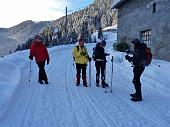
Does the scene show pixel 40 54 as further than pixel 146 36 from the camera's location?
No

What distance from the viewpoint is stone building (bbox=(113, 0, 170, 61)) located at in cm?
1971

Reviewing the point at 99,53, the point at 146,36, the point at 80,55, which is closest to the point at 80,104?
the point at 99,53

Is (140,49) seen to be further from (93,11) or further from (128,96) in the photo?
(93,11)

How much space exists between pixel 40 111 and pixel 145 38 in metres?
15.1

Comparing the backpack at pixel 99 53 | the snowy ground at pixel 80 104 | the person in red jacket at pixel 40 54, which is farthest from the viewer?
the person in red jacket at pixel 40 54

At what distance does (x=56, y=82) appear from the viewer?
43.4ft

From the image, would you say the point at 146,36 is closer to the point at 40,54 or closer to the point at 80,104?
the point at 40,54

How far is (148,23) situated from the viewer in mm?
21906

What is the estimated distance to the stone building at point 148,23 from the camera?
19.7 m

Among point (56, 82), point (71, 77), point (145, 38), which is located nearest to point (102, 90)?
point (56, 82)

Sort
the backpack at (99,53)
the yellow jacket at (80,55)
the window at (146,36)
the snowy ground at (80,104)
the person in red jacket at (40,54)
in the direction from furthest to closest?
the window at (146,36) < the person in red jacket at (40,54) < the yellow jacket at (80,55) < the backpack at (99,53) < the snowy ground at (80,104)

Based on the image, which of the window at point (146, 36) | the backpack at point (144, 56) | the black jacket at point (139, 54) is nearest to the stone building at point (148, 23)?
the window at point (146, 36)

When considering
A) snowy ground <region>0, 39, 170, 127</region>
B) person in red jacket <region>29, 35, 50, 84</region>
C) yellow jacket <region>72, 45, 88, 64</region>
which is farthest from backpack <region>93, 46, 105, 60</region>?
person in red jacket <region>29, 35, 50, 84</region>

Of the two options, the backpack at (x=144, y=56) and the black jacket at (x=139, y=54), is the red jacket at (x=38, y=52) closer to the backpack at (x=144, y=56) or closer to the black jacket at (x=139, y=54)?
the black jacket at (x=139, y=54)
